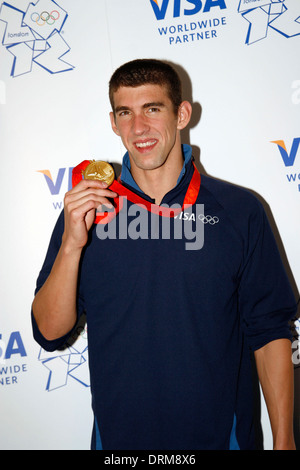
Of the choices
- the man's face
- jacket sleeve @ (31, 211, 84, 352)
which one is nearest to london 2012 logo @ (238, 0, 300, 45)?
the man's face

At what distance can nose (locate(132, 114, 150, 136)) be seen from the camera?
66.9 inches

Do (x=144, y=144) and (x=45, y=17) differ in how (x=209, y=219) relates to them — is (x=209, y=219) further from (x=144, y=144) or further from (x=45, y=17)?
(x=45, y=17)

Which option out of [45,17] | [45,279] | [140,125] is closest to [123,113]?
[140,125]

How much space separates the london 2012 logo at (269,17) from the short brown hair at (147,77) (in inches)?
28.7

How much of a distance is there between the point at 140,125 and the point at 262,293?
86 cm

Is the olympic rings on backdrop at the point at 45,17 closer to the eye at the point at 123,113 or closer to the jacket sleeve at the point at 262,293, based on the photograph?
the eye at the point at 123,113

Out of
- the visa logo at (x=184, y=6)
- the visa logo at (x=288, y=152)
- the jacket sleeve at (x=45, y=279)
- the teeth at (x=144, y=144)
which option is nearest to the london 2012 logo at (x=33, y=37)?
the visa logo at (x=184, y=6)

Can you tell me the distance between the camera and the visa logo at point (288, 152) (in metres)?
2.27

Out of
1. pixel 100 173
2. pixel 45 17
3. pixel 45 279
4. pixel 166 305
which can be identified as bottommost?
pixel 166 305

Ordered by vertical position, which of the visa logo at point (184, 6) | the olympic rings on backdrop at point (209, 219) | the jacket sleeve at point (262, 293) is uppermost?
the visa logo at point (184, 6)

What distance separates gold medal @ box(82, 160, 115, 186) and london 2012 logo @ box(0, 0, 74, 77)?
996mm

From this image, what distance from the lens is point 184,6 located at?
2.28 meters

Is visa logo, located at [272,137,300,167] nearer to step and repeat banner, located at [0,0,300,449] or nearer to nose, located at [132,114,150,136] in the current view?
step and repeat banner, located at [0,0,300,449]
